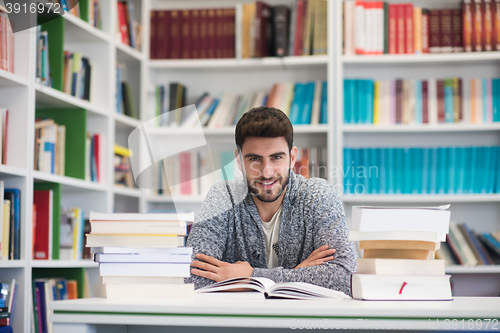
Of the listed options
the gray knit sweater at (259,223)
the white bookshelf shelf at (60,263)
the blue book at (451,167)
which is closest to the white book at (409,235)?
the gray knit sweater at (259,223)

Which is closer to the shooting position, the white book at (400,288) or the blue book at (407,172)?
the white book at (400,288)

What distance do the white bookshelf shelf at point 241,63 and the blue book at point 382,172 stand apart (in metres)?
0.58

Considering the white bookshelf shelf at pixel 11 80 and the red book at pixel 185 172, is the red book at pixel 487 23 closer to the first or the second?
the red book at pixel 185 172

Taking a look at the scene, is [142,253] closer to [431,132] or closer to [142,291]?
[142,291]

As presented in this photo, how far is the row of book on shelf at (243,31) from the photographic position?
3.04 meters

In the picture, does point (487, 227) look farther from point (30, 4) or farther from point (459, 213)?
point (30, 4)

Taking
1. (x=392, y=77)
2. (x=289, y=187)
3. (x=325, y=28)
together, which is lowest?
(x=289, y=187)

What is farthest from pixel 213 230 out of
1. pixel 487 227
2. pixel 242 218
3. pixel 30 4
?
pixel 487 227

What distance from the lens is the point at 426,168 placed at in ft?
9.60

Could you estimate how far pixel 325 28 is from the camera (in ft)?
9.95

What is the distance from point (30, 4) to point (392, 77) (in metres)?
1.96

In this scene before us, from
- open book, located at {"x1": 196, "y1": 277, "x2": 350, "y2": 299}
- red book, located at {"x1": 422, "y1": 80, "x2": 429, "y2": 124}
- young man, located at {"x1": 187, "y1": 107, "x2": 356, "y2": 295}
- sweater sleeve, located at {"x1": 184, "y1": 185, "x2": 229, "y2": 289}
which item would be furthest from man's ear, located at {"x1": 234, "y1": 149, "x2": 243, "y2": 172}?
red book, located at {"x1": 422, "y1": 80, "x2": 429, "y2": 124}

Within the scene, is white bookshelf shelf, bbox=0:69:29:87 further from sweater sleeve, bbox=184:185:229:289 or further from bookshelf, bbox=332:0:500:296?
bookshelf, bbox=332:0:500:296

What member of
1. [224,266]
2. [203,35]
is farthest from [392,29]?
[224,266]
